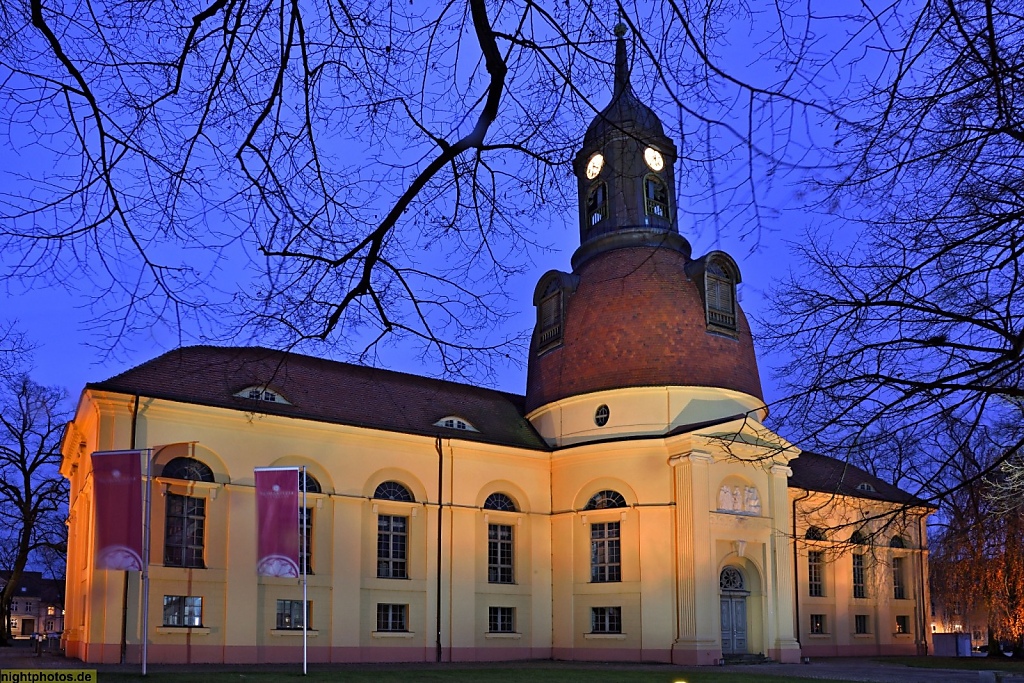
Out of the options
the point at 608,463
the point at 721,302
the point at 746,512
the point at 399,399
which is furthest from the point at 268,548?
the point at 721,302

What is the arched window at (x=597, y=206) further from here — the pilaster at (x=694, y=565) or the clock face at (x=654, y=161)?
the clock face at (x=654, y=161)

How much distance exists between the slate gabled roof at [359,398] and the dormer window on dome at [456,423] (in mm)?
185

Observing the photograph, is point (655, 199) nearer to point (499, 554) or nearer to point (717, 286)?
point (717, 286)

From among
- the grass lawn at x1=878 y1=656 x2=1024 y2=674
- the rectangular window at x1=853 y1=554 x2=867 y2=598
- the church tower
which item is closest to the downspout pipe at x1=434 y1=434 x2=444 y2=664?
the church tower

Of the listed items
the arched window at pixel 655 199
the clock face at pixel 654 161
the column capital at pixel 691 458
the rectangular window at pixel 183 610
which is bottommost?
the rectangular window at pixel 183 610

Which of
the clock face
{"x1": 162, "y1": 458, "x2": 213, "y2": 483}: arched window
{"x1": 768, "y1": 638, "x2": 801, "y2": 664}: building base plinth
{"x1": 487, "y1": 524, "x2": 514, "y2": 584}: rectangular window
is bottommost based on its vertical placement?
{"x1": 768, "y1": 638, "x2": 801, "y2": 664}: building base plinth

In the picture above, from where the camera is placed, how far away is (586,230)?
127 ft

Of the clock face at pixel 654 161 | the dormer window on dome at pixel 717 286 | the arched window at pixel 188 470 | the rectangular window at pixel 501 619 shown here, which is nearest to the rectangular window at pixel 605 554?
the rectangular window at pixel 501 619

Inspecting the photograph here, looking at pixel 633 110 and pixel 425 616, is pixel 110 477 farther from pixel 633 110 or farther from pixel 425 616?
pixel 633 110

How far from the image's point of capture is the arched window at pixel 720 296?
116 ft

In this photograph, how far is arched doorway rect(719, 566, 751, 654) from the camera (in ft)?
109

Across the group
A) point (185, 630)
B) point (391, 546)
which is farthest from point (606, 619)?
point (185, 630)

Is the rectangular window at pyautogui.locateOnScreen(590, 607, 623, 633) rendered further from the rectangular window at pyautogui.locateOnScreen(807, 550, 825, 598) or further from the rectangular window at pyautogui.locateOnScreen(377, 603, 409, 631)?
the rectangular window at pyautogui.locateOnScreen(807, 550, 825, 598)

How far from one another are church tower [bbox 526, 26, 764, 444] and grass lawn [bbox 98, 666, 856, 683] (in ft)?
31.8
